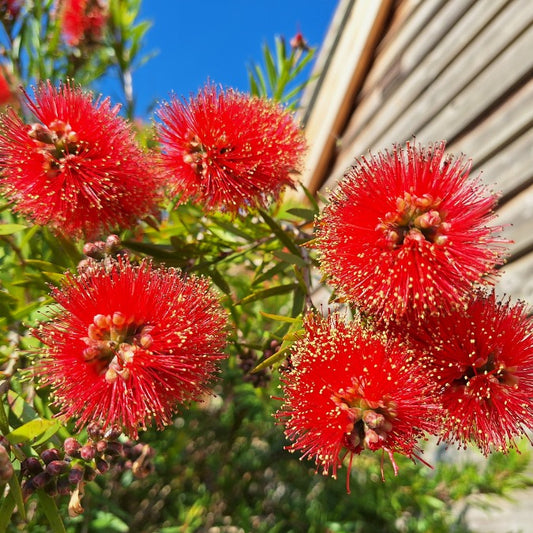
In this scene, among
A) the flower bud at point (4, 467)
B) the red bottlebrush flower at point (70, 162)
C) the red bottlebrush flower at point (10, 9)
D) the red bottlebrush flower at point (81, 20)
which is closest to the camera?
the flower bud at point (4, 467)

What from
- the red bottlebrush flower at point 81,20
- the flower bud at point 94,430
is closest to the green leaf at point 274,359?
the flower bud at point 94,430

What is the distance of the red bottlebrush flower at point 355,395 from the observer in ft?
2.13

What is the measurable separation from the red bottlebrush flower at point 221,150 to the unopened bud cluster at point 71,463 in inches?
16.5

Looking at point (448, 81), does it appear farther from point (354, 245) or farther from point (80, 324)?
point (80, 324)

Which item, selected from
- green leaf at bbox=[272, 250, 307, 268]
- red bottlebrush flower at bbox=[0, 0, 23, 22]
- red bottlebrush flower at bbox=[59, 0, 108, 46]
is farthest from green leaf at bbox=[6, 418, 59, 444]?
red bottlebrush flower at bbox=[59, 0, 108, 46]

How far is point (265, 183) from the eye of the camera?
888 mm

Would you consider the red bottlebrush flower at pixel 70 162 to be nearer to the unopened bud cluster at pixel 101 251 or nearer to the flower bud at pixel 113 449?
the unopened bud cluster at pixel 101 251

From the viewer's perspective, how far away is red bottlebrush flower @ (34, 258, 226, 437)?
660 mm

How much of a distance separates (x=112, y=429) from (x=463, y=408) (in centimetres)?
50

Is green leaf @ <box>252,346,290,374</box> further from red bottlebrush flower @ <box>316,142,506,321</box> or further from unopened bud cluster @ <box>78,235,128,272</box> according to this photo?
unopened bud cluster @ <box>78,235,128,272</box>

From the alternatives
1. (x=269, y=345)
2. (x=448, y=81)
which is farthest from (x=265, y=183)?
(x=448, y=81)

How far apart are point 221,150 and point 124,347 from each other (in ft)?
1.30

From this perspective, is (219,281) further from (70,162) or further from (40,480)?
(40,480)

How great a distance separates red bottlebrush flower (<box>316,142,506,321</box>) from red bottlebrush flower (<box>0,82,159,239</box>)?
0.37m
